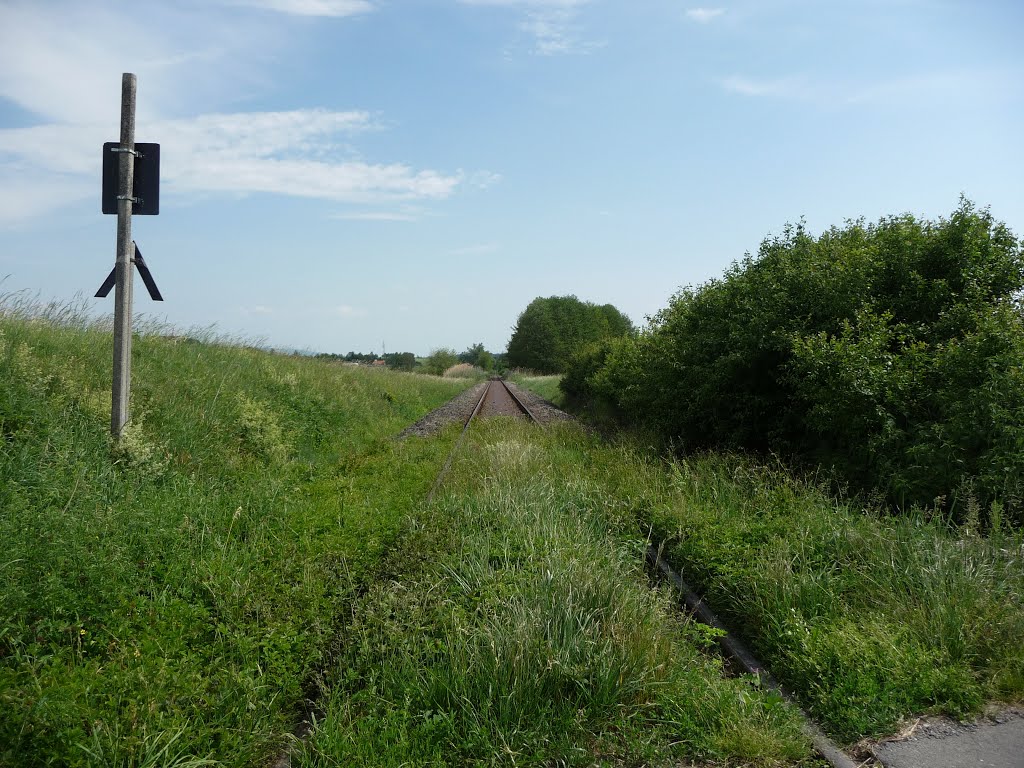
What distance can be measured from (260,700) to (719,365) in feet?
31.3

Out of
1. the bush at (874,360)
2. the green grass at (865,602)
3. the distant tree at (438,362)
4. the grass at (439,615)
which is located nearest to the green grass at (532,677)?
the grass at (439,615)

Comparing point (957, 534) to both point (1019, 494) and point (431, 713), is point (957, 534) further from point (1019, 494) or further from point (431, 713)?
point (431, 713)

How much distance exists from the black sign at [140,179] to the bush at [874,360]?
8581mm

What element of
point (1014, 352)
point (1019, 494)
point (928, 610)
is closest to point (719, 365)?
point (1014, 352)

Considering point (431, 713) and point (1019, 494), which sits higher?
point (1019, 494)

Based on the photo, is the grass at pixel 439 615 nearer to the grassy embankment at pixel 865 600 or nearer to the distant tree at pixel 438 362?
the grassy embankment at pixel 865 600

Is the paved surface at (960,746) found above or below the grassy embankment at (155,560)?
below

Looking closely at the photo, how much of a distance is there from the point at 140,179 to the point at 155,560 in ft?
14.4

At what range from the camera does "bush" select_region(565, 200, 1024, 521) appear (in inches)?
286

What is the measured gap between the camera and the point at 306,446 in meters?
13.7

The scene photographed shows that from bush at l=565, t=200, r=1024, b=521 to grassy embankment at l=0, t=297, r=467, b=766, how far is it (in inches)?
228

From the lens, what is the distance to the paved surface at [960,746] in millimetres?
3786

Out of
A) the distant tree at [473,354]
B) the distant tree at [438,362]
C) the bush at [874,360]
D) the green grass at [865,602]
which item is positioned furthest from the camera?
the distant tree at [473,354]

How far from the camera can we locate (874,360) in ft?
28.8
